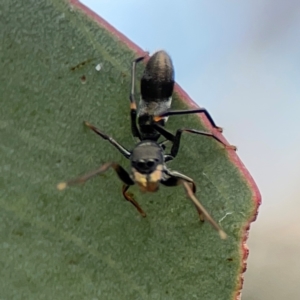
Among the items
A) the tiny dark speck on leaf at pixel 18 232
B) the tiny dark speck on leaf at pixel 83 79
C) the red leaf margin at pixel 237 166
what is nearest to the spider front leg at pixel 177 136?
the red leaf margin at pixel 237 166

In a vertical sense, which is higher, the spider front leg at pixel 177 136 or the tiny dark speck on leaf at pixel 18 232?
the spider front leg at pixel 177 136

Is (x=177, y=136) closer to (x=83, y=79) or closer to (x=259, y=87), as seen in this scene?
(x=83, y=79)

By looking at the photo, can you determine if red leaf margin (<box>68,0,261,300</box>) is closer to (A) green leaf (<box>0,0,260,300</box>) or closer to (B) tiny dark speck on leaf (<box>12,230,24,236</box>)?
(A) green leaf (<box>0,0,260,300</box>)

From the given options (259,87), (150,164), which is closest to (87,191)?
(150,164)

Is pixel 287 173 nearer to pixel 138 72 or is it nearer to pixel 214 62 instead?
pixel 214 62

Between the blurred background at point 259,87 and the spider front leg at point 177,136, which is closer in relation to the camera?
the spider front leg at point 177,136

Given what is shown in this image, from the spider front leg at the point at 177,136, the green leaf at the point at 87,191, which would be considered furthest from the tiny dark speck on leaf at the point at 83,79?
the spider front leg at the point at 177,136

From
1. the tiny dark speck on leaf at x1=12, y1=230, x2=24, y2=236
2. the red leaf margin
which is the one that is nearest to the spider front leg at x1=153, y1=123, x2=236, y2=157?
the red leaf margin

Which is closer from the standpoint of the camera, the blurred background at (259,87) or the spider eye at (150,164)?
the spider eye at (150,164)

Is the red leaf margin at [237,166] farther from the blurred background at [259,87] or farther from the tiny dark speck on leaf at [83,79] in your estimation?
the blurred background at [259,87]

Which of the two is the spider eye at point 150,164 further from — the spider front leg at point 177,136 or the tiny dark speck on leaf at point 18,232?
the tiny dark speck on leaf at point 18,232
